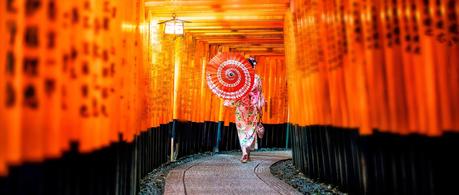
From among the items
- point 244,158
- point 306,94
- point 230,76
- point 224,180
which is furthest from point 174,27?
point 244,158

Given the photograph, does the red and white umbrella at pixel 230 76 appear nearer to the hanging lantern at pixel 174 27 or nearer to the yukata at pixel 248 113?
the yukata at pixel 248 113

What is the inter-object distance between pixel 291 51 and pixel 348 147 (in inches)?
132

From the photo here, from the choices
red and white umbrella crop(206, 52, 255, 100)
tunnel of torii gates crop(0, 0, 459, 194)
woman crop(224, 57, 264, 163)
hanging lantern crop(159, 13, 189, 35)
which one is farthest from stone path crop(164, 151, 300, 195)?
hanging lantern crop(159, 13, 189, 35)

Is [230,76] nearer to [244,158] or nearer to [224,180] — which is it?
[244,158]

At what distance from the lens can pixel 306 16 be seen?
6.20 m

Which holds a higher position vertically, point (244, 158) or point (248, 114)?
point (248, 114)

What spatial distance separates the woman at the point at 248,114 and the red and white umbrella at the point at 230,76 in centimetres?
48

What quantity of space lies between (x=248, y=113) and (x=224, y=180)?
3.36 m

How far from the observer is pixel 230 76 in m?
9.03

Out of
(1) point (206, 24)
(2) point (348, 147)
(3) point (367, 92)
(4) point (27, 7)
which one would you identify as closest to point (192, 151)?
(1) point (206, 24)

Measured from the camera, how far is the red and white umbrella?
9016mm

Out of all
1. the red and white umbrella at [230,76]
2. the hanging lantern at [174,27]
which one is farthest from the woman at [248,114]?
the hanging lantern at [174,27]

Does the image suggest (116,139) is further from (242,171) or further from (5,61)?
(242,171)

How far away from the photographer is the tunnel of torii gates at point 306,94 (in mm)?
2139
